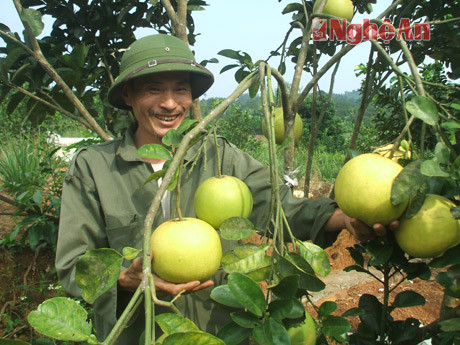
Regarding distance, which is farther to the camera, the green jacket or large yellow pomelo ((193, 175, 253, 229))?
the green jacket

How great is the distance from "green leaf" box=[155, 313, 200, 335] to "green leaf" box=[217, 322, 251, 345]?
185 mm

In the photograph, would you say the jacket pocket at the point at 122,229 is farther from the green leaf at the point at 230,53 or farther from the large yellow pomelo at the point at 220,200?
the green leaf at the point at 230,53

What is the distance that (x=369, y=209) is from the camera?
0.82 m

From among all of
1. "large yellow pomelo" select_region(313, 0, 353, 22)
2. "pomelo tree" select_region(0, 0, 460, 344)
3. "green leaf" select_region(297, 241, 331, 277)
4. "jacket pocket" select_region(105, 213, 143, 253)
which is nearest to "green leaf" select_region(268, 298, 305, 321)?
"pomelo tree" select_region(0, 0, 460, 344)

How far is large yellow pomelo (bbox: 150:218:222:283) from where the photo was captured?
75 centimetres

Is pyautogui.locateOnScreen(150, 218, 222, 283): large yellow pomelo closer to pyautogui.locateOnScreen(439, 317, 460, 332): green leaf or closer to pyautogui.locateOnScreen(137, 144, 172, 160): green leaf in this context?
pyautogui.locateOnScreen(137, 144, 172, 160): green leaf

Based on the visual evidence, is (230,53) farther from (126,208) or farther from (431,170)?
(431,170)

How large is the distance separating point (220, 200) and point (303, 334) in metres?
0.36

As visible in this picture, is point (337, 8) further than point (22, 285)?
No

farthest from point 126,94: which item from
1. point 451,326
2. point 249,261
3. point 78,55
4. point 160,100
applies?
point 451,326

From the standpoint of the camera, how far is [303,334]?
875mm

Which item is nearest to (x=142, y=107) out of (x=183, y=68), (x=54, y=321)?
(x=183, y=68)

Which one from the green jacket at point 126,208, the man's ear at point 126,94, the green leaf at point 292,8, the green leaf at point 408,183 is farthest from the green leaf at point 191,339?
the green leaf at point 292,8

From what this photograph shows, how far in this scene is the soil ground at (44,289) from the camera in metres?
2.76
